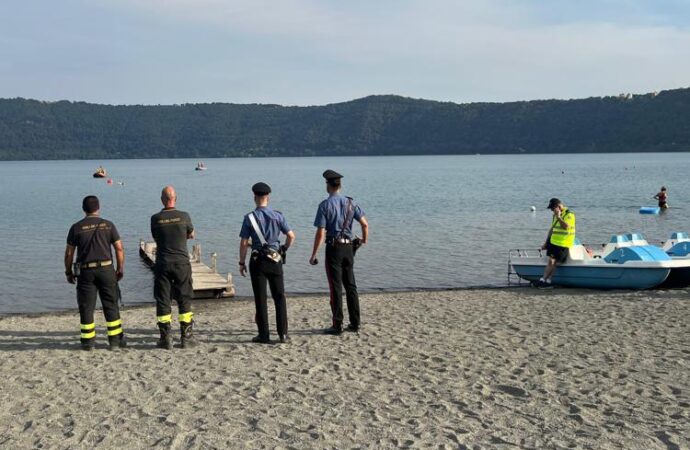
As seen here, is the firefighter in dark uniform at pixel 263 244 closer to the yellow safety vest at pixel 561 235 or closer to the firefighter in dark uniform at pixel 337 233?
the firefighter in dark uniform at pixel 337 233

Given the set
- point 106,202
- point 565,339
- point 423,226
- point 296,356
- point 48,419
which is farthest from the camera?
point 106,202

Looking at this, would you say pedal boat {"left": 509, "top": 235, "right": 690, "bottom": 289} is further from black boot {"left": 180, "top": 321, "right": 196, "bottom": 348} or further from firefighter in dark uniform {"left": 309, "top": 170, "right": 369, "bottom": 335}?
black boot {"left": 180, "top": 321, "right": 196, "bottom": 348}

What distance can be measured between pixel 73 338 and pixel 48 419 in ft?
13.3

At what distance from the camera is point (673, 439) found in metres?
5.85

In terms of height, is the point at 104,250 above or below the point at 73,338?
above

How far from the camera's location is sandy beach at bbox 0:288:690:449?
613 centimetres

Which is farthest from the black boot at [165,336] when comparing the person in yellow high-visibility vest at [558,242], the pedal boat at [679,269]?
the pedal boat at [679,269]

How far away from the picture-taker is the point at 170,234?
9008mm

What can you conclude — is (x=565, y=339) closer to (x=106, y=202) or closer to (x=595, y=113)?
(x=106, y=202)

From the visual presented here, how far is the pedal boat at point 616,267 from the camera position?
46.1 feet

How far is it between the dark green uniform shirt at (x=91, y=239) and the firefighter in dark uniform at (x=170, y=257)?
577 millimetres

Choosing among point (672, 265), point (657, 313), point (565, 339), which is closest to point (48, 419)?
point (565, 339)

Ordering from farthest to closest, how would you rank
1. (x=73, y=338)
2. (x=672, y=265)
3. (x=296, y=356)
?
(x=672, y=265) < (x=73, y=338) < (x=296, y=356)

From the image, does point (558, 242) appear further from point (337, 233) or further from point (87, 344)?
point (87, 344)
